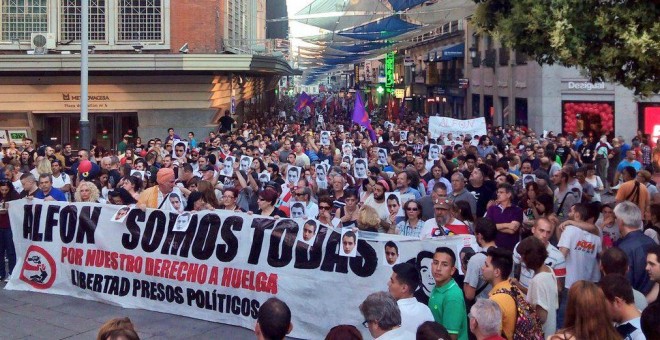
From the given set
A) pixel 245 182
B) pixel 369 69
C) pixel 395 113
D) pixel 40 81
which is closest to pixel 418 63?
pixel 395 113

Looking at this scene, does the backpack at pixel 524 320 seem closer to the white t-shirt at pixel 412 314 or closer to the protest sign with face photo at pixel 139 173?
the white t-shirt at pixel 412 314

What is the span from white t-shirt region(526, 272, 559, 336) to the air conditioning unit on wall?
2439 cm

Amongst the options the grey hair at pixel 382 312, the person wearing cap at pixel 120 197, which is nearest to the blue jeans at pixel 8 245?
the person wearing cap at pixel 120 197

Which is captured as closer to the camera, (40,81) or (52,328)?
(52,328)

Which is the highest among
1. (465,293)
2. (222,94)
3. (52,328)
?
(222,94)

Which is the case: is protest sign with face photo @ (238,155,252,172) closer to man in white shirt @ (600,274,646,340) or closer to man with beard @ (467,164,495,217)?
man with beard @ (467,164,495,217)

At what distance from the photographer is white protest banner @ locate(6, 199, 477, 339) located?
8.71 meters

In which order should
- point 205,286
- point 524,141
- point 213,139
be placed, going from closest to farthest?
point 205,286 < point 524,141 < point 213,139

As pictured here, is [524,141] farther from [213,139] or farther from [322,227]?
[322,227]

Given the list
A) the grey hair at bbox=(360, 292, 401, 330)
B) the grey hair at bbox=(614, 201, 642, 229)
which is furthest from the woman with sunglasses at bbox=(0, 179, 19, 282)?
the grey hair at bbox=(614, 201, 642, 229)

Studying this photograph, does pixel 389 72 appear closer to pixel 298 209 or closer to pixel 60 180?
pixel 60 180

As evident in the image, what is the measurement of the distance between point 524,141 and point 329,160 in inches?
247

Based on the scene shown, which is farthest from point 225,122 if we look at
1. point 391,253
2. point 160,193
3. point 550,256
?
point 550,256

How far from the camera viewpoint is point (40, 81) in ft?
94.7
